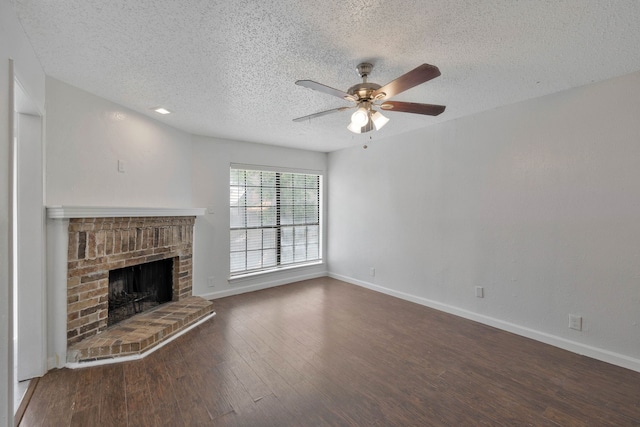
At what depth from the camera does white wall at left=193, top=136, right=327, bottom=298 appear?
13.6ft

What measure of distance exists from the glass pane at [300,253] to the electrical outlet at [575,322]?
3799 millimetres

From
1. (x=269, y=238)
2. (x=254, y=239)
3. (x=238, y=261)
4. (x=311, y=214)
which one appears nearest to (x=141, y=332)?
(x=238, y=261)

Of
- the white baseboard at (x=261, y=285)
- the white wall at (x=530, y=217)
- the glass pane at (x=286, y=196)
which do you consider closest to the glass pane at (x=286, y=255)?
the white baseboard at (x=261, y=285)

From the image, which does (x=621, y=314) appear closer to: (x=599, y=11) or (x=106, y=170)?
A: (x=599, y=11)

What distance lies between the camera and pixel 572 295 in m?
2.68

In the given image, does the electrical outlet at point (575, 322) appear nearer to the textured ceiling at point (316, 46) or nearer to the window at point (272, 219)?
the textured ceiling at point (316, 46)

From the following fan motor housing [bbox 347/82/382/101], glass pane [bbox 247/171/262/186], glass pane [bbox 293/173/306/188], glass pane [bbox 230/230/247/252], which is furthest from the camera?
glass pane [bbox 293/173/306/188]

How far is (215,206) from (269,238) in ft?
3.63

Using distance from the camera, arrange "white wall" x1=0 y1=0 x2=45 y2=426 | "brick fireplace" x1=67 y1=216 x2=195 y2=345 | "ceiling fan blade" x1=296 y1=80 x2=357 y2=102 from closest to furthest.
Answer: "white wall" x1=0 y1=0 x2=45 y2=426 → "ceiling fan blade" x1=296 y1=80 x2=357 y2=102 → "brick fireplace" x1=67 y1=216 x2=195 y2=345

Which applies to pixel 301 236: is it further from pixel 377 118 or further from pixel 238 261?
pixel 377 118

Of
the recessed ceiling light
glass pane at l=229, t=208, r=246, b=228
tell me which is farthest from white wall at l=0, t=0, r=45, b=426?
glass pane at l=229, t=208, r=246, b=228

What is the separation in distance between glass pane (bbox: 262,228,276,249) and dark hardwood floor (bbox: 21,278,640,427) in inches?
72.3

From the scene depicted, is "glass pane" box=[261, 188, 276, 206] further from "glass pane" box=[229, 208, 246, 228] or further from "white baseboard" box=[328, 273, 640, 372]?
"white baseboard" box=[328, 273, 640, 372]

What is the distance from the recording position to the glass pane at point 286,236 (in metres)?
5.14
